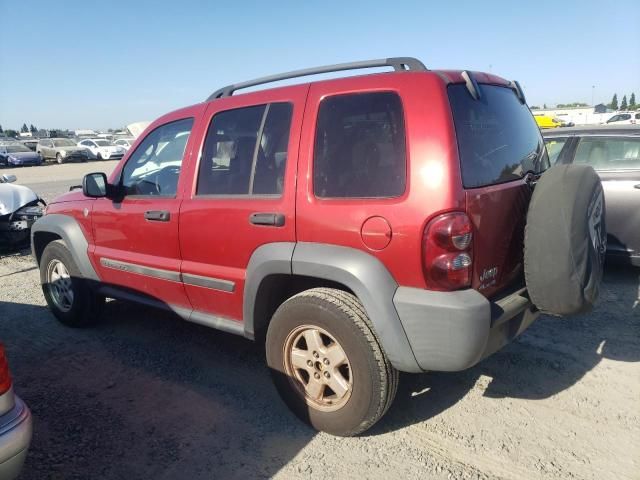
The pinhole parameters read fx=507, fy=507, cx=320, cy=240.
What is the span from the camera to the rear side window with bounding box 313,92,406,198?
255 cm

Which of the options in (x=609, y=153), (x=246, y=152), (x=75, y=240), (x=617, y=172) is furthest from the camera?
(x=609, y=153)

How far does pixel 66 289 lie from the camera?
15.2 feet

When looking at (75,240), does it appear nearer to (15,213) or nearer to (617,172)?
(15,213)

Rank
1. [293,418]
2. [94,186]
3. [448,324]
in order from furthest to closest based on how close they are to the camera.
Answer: [94,186]
[293,418]
[448,324]

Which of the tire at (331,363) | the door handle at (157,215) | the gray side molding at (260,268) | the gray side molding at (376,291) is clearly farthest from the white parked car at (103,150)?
the gray side molding at (376,291)

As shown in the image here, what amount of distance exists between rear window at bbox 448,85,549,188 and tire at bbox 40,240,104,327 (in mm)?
3441

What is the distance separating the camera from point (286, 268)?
9.30ft

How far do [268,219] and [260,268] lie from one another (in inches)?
11.4

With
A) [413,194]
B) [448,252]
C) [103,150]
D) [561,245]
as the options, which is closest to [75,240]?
[413,194]

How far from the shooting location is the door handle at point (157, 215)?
3.52m

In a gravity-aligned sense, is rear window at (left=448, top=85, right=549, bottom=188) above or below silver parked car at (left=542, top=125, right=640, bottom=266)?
above

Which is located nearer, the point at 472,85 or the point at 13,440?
the point at 13,440

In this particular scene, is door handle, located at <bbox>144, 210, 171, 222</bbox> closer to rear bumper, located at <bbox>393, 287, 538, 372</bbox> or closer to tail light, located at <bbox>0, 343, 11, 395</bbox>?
tail light, located at <bbox>0, 343, 11, 395</bbox>

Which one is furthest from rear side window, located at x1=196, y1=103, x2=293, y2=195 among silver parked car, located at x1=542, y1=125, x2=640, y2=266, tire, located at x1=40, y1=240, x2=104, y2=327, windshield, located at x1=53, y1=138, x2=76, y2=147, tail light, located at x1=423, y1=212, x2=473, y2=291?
windshield, located at x1=53, y1=138, x2=76, y2=147
